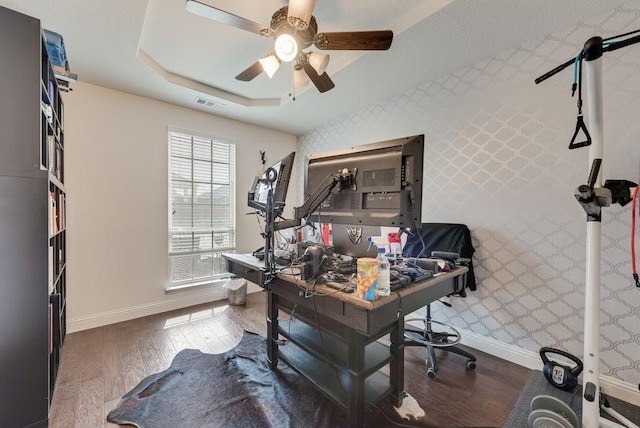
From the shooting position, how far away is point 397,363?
1.50m

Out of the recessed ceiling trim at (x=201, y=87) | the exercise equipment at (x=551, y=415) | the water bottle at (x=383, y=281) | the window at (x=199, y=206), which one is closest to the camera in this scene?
the water bottle at (x=383, y=281)

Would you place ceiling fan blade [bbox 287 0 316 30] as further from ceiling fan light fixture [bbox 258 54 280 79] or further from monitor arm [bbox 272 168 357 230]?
monitor arm [bbox 272 168 357 230]

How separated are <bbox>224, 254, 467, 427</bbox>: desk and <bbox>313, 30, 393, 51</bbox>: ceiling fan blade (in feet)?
4.63

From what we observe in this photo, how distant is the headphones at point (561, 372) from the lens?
164cm

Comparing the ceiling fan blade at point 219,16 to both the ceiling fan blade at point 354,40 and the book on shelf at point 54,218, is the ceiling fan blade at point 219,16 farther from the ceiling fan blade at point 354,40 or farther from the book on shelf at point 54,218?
the book on shelf at point 54,218

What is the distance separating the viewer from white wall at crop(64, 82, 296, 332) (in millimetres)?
2547

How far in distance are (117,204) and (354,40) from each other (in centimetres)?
286

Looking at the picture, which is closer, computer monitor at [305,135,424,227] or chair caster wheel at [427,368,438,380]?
computer monitor at [305,135,424,227]

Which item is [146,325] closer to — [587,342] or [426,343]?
[426,343]

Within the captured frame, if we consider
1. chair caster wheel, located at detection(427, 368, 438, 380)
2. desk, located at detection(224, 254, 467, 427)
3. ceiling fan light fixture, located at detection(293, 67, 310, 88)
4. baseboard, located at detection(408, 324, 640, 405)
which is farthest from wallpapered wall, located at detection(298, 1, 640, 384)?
ceiling fan light fixture, located at detection(293, 67, 310, 88)

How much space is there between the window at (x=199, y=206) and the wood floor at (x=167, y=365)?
2.20 ft

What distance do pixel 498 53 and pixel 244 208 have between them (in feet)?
10.7

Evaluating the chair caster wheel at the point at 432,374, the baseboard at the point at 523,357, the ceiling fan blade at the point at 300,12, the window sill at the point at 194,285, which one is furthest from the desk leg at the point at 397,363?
the window sill at the point at 194,285

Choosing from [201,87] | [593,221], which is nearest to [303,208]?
[593,221]
